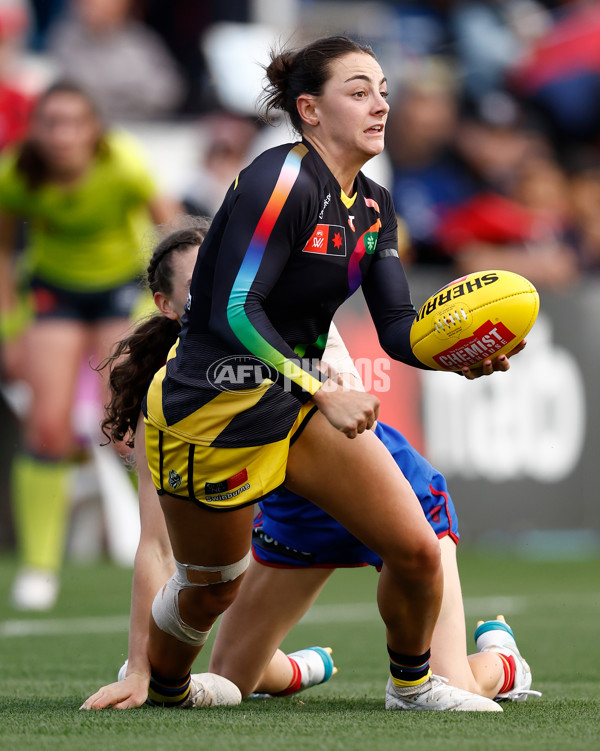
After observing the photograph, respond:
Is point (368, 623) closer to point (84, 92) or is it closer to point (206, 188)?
point (84, 92)

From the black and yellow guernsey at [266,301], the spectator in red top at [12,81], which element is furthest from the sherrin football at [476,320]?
the spectator in red top at [12,81]

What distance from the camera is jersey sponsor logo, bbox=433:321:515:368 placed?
3.43 m

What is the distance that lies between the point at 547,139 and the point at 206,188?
4018 mm

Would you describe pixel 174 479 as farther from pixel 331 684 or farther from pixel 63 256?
pixel 63 256

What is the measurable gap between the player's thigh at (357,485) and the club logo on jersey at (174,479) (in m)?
0.30

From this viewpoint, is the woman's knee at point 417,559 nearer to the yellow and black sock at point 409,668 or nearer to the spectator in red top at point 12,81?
the yellow and black sock at point 409,668

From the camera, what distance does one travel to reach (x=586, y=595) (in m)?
7.19

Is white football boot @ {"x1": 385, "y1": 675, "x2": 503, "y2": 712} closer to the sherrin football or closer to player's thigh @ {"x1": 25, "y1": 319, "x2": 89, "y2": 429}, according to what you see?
the sherrin football

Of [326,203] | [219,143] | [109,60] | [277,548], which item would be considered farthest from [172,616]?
[109,60]

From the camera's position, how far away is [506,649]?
13.7 ft

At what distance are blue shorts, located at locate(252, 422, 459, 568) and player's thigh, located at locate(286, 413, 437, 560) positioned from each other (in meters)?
0.45

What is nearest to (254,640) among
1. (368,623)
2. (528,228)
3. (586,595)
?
(368,623)

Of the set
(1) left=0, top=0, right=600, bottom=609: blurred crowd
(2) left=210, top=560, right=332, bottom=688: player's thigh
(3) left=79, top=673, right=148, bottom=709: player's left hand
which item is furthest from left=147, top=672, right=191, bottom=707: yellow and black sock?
(1) left=0, top=0, right=600, bottom=609: blurred crowd

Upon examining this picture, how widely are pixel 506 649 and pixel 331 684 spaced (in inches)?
29.4
